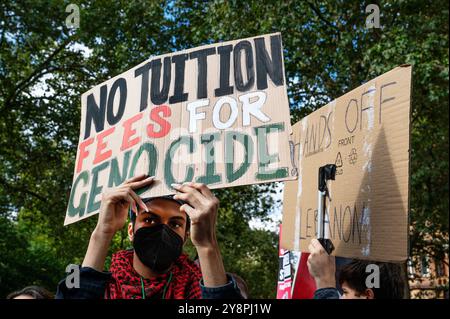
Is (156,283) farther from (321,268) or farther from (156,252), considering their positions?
(321,268)

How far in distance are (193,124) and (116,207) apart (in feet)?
2.00

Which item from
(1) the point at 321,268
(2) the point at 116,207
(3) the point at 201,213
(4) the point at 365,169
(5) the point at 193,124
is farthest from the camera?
(4) the point at 365,169

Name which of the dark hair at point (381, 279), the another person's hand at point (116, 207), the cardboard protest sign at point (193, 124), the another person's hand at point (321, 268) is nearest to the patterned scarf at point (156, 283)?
the another person's hand at point (116, 207)

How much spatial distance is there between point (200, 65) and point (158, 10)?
9680 millimetres

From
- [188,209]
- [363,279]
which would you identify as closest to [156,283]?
[188,209]

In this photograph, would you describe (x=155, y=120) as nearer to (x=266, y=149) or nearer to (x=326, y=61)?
(x=266, y=149)

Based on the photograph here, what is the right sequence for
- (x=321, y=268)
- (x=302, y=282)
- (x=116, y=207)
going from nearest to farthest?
(x=116, y=207) → (x=321, y=268) → (x=302, y=282)

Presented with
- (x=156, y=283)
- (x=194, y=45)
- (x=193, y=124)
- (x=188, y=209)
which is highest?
(x=194, y=45)

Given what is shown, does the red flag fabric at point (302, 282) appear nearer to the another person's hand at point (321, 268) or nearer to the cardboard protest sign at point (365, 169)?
the cardboard protest sign at point (365, 169)

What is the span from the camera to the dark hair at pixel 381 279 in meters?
3.15

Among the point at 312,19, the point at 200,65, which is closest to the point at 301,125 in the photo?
the point at 200,65

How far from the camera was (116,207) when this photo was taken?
250 centimetres

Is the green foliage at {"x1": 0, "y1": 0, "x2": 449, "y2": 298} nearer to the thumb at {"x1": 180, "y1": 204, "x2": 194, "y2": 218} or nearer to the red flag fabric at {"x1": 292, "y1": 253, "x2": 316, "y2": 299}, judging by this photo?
the red flag fabric at {"x1": 292, "y1": 253, "x2": 316, "y2": 299}

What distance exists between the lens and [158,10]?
40.4 feet
